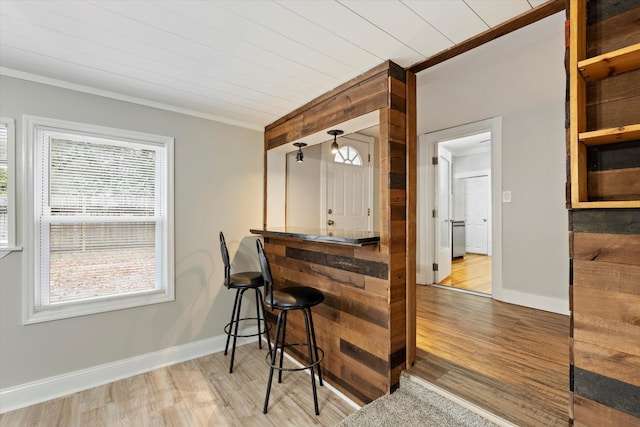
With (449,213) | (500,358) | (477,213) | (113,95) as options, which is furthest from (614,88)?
(477,213)

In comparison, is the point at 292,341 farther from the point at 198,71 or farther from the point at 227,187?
the point at 198,71

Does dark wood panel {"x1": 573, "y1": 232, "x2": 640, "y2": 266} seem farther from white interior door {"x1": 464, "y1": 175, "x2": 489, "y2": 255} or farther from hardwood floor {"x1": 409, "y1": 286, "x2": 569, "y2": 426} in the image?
white interior door {"x1": 464, "y1": 175, "x2": 489, "y2": 255}

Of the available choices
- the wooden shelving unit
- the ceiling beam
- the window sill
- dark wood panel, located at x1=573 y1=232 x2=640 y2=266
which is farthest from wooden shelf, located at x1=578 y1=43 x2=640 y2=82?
the window sill

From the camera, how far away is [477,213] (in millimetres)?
7180

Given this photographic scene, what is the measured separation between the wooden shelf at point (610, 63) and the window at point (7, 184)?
10.6 feet

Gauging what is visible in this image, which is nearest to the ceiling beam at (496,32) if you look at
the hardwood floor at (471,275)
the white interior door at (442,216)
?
the white interior door at (442,216)

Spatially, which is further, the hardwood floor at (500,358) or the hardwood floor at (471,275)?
the hardwood floor at (471,275)

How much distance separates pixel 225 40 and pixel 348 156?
2.43 meters

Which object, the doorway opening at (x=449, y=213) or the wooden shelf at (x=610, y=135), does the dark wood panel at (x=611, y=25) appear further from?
the doorway opening at (x=449, y=213)

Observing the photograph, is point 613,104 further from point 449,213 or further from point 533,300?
point 449,213

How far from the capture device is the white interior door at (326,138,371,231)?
365 centimetres

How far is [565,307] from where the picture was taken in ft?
9.66

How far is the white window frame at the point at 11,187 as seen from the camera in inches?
77.5

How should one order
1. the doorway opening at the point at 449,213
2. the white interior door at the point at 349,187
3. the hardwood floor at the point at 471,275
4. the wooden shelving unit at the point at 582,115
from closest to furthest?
the wooden shelving unit at the point at 582,115 < the doorway opening at the point at 449,213 < the white interior door at the point at 349,187 < the hardwood floor at the point at 471,275
